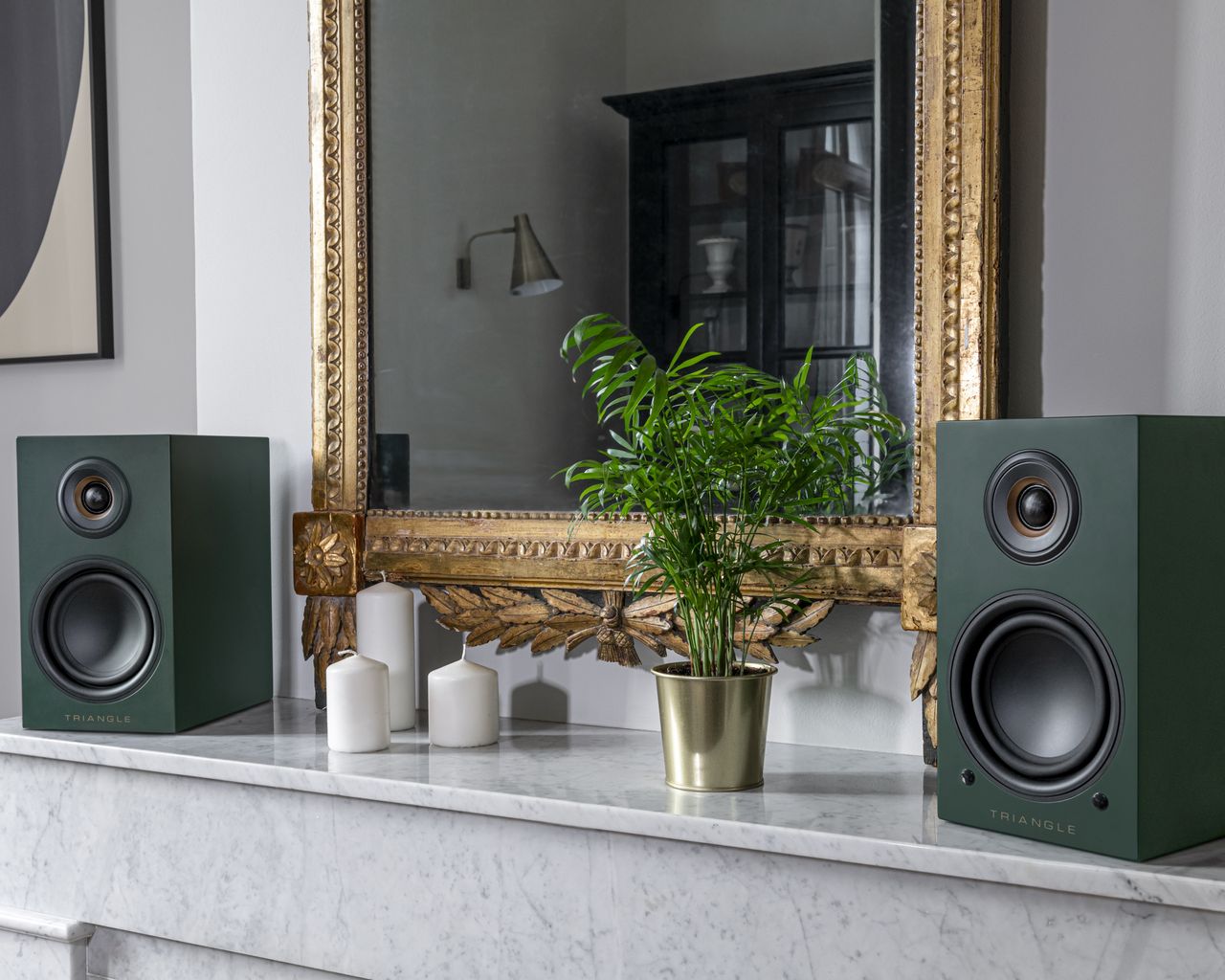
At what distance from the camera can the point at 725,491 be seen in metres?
1.22

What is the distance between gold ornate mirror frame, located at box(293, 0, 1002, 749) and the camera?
1170 millimetres

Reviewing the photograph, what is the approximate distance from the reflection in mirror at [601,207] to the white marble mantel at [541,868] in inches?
13.5

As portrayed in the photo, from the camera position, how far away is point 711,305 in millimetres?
1317

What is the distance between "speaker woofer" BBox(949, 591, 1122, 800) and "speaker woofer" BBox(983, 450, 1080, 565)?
0.13 ft

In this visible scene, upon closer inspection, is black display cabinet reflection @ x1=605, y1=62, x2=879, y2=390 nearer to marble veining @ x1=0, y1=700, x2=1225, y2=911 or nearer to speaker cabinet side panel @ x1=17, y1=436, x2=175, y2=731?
marble veining @ x1=0, y1=700, x2=1225, y2=911

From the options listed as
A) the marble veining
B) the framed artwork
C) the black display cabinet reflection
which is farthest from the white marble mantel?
the framed artwork

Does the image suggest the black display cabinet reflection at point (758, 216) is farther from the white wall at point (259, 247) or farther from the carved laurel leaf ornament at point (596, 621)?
the white wall at point (259, 247)

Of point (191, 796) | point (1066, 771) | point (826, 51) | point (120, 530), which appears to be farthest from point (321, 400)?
point (1066, 771)

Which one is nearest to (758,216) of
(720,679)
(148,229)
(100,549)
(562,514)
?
(562,514)

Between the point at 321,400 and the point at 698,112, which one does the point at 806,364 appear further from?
the point at 321,400

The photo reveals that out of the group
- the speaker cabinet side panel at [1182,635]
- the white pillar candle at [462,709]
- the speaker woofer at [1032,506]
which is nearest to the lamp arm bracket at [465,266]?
the white pillar candle at [462,709]

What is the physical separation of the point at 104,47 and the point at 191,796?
49.2 inches

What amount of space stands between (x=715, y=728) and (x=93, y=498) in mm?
769

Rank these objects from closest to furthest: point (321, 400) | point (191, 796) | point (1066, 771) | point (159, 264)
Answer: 1. point (1066, 771)
2. point (191, 796)
3. point (321, 400)
4. point (159, 264)
